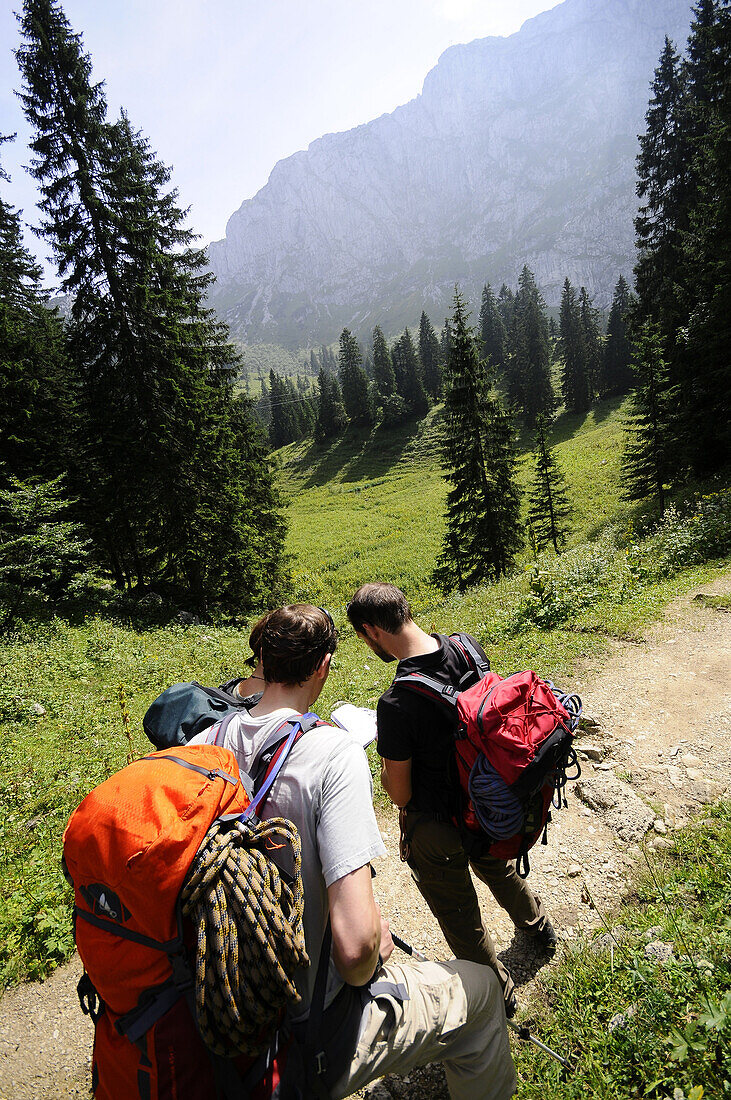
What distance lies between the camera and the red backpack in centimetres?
260

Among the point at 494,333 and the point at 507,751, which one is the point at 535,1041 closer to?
the point at 507,751

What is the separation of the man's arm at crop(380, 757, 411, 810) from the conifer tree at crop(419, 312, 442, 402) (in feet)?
262

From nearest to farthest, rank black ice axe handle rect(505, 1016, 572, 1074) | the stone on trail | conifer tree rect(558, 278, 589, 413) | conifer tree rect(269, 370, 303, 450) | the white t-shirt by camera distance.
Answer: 1. the white t-shirt
2. black ice axe handle rect(505, 1016, 572, 1074)
3. the stone on trail
4. conifer tree rect(558, 278, 589, 413)
5. conifer tree rect(269, 370, 303, 450)

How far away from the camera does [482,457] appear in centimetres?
1756

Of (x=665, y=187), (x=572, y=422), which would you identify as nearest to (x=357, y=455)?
(x=572, y=422)

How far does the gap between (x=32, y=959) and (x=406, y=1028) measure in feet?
13.3

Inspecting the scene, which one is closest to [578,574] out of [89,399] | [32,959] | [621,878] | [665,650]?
[665,650]

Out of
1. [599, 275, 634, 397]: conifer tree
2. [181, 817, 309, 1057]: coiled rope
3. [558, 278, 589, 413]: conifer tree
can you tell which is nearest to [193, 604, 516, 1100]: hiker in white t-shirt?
[181, 817, 309, 1057]: coiled rope

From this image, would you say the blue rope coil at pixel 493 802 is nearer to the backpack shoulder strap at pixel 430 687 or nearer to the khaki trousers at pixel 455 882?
the backpack shoulder strap at pixel 430 687

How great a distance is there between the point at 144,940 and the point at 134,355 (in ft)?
51.2

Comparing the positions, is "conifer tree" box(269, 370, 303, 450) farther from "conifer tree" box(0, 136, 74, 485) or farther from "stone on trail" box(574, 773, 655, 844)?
"stone on trail" box(574, 773, 655, 844)

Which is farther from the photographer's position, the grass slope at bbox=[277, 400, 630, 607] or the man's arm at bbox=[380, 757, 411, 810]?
the grass slope at bbox=[277, 400, 630, 607]

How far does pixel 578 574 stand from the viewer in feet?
36.2

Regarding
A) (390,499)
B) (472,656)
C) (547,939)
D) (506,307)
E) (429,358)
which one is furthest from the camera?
(506,307)
